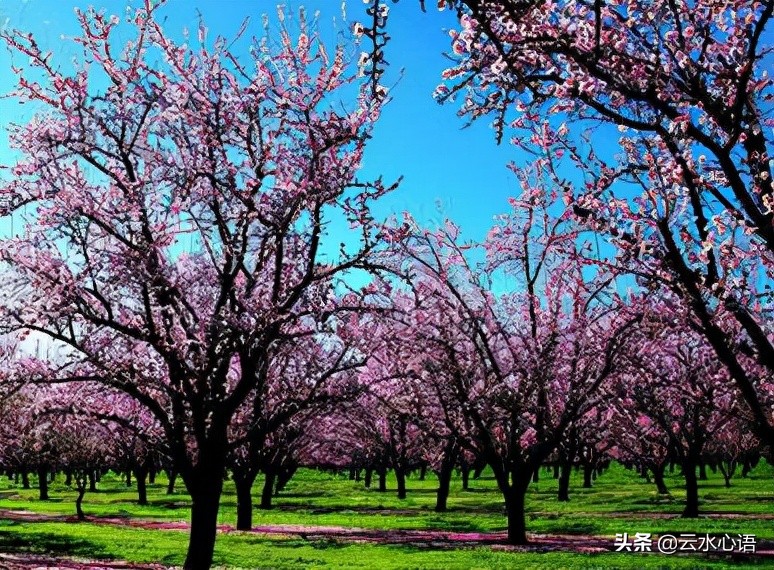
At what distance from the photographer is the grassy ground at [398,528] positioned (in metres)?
18.7

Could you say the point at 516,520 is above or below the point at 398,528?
above

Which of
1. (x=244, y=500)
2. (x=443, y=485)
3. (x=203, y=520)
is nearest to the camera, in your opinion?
(x=203, y=520)


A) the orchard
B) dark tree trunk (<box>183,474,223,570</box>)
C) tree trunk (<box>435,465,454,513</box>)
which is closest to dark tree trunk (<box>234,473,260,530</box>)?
the orchard

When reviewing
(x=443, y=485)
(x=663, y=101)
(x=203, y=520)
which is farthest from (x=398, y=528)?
(x=663, y=101)

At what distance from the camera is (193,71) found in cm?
1384

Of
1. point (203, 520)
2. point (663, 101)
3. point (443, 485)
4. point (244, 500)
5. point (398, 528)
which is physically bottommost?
point (398, 528)

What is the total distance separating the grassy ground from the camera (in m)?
18.7

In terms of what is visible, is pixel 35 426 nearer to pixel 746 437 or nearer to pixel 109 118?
pixel 109 118

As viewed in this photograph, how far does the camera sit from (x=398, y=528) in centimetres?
2983

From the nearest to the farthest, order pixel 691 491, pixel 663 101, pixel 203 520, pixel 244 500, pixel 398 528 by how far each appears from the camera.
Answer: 1. pixel 663 101
2. pixel 203 520
3. pixel 244 500
4. pixel 398 528
5. pixel 691 491

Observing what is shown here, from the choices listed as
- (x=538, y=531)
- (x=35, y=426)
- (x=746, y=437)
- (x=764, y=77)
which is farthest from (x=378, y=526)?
(x=746, y=437)

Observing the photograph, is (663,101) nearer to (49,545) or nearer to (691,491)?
(49,545)

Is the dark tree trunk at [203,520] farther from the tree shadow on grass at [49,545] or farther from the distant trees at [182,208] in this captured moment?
the tree shadow on grass at [49,545]

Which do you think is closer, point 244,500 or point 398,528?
point 244,500
